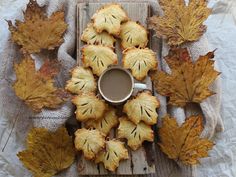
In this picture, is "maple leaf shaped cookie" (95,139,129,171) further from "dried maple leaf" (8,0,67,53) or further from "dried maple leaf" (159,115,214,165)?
"dried maple leaf" (8,0,67,53)

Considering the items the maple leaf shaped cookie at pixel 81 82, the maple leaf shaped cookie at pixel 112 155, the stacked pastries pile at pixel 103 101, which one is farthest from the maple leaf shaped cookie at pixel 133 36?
the maple leaf shaped cookie at pixel 112 155

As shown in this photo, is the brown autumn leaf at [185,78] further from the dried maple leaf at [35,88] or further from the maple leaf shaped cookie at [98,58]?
the dried maple leaf at [35,88]

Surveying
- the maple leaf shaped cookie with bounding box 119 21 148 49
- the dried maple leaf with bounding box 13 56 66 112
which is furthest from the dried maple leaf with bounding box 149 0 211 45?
the dried maple leaf with bounding box 13 56 66 112

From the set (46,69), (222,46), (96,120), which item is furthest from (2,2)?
(222,46)

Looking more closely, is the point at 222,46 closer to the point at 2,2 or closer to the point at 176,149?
the point at 176,149

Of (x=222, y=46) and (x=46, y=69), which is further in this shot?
(x=222, y=46)

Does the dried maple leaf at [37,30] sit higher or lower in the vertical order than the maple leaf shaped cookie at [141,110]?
higher
